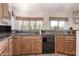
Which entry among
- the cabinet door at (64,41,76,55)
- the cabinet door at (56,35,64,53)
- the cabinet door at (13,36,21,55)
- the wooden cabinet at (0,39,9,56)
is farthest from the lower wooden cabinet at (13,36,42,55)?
the cabinet door at (64,41,76,55)

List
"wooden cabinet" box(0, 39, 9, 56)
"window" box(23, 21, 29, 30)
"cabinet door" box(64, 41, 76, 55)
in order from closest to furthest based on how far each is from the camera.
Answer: "wooden cabinet" box(0, 39, 9, 56) → "window" box(23, 21, 29, 30) → "cabinet door" box(64, 41, 76, 55)

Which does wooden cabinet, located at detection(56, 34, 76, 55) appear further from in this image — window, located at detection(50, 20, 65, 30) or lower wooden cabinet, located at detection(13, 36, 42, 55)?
lower wooden cabinet, located at detection(13, 36, 42, 55)

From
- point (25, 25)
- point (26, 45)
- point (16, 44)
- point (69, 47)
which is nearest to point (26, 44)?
point (26, 45)

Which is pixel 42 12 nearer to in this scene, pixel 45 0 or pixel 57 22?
pixel 57 22

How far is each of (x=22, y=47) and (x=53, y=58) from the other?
0.69m

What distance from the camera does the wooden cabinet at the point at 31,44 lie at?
164cm

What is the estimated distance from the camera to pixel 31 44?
1.64m

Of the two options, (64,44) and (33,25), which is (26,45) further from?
(64,44)

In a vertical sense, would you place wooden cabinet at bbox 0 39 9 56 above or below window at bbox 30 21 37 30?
below

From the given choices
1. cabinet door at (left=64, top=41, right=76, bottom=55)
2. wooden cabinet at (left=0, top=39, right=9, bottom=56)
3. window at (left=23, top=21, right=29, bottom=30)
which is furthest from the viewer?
cabinet door at (left=64, top=41, right=76, bottom=55)

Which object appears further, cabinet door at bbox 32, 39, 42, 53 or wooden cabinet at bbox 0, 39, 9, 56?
cabinet door at bbox 32, 39, 42, 53

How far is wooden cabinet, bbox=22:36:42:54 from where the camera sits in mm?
1640

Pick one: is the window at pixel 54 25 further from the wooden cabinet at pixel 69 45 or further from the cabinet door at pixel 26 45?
the cabinet door at pixel 26 45

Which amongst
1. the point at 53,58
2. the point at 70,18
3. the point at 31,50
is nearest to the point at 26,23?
the point at 31,50
